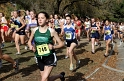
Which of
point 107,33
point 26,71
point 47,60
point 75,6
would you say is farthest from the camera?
point 75,6

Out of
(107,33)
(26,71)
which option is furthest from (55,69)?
(107,33)

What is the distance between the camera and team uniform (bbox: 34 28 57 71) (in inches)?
223

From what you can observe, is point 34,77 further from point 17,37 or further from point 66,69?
point 17,37

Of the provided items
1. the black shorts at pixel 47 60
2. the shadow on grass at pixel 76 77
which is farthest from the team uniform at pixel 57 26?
the black shorts at pixel 47 60

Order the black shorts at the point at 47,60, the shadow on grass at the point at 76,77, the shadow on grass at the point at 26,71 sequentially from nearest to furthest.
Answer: the black shorts at the point at 47,60 → the shadow on grass at the point at 76,77 → the shadow on grass at the point at 26,71

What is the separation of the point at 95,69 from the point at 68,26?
1.82 meters

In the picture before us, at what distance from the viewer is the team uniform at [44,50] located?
566 cm

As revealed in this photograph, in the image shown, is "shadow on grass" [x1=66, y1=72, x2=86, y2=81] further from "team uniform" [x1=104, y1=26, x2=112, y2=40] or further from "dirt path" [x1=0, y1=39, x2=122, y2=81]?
"team uniform" [x1=104, y1=26, x2=112, y2=40]

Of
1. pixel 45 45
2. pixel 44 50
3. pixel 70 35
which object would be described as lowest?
pixel 70 35

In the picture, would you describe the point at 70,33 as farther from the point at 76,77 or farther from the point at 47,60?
the point at 47,60

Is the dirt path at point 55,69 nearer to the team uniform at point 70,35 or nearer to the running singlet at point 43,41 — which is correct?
the team uniform at point 70,35

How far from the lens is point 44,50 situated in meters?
5.69

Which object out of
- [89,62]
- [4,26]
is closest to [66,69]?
[89,62]

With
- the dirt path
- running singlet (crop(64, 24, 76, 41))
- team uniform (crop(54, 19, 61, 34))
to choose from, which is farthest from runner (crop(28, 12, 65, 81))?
team uniform (crop(54, 19, 61, 34))
